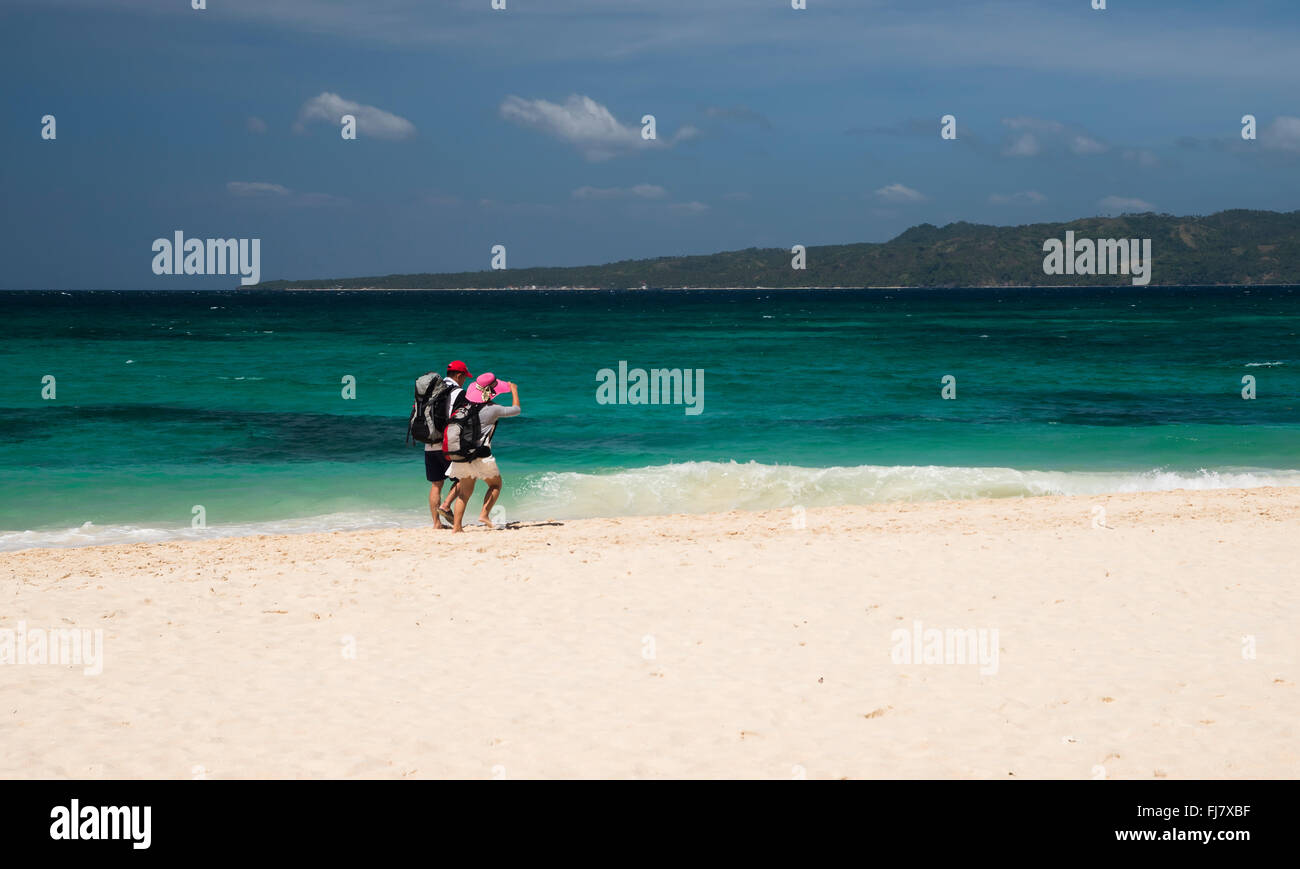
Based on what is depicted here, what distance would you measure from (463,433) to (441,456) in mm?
637

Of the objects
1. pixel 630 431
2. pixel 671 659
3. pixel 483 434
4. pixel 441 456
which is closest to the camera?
pixel 671 659

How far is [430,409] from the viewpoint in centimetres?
1154

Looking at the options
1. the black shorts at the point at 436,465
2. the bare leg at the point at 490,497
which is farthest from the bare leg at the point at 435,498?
the bare leg at the point at 490,497

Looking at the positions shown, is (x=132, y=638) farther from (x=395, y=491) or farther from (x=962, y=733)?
(x=395, y=491)

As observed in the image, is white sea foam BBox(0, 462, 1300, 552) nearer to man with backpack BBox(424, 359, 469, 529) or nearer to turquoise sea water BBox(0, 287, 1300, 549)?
turquoise sea water BBox(0, 287, 1300, 549)

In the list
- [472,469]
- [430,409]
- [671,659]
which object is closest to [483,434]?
[472,469]

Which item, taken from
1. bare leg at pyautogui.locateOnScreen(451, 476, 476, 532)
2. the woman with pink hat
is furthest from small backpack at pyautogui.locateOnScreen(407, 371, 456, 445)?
bare leg at pyautogui.locateOnScreen(451, 476, 476, 532)

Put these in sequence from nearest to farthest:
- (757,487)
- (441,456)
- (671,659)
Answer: (671,659) → (441,456) → (757,487)

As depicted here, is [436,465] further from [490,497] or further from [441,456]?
[490,497]

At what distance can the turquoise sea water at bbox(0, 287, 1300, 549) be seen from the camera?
16281 millimetres

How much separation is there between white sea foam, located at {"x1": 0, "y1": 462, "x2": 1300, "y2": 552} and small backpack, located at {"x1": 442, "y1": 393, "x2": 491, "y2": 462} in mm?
3165

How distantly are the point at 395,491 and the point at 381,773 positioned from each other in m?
11.6
